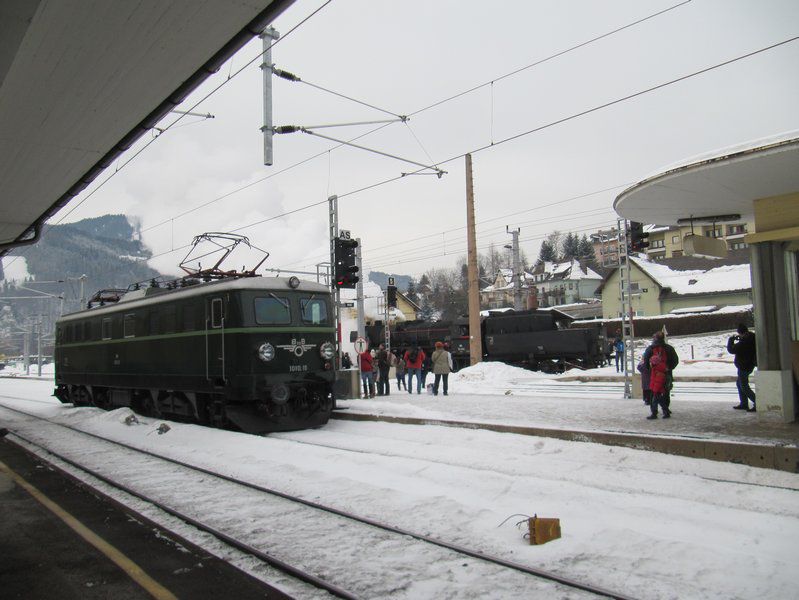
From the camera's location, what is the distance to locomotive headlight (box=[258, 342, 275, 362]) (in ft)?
39.4

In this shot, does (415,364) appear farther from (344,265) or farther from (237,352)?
(237,352)

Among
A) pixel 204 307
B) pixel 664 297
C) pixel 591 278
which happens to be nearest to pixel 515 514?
pixel 204 307

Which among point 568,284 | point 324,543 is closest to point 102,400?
point 324,543

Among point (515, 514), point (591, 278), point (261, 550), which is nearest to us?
point (261, 550)

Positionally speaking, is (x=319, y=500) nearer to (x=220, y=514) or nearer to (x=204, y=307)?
(x=220, y=514)

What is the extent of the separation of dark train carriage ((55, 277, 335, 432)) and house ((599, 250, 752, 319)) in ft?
138

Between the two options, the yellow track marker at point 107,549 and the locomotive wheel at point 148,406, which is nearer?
the yellow track marker at point 107,549

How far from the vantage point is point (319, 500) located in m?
7.32

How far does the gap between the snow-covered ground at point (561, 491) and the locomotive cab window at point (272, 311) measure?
2.28 meters

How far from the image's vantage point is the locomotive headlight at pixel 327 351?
1311 centimetres

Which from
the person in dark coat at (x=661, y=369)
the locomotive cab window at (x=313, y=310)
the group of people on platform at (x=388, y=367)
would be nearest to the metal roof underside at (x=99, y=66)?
the locomotive cab window at (x=313, y=310)

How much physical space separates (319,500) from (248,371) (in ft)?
16.6

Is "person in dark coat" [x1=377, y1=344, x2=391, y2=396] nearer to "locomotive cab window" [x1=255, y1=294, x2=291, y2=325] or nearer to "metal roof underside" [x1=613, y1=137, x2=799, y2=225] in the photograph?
"locomotive cab window" [x1=255, y1=294, x2=291, y2=325]

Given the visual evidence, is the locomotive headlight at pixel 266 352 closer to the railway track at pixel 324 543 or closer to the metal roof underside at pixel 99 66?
the railway track at pixel 324 543
